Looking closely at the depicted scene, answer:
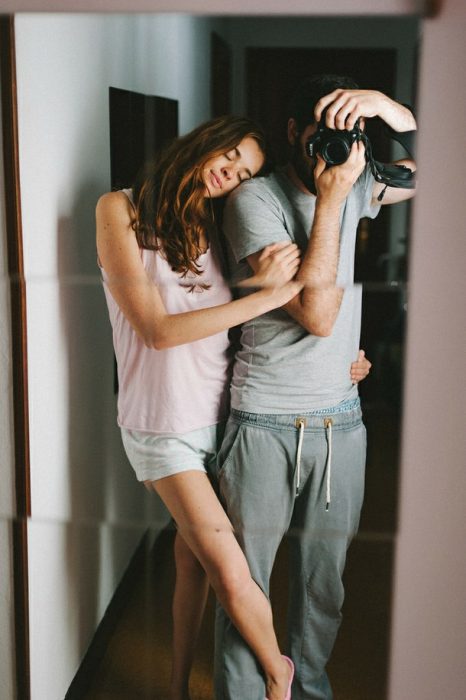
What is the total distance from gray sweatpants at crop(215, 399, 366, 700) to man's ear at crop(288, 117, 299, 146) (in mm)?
362

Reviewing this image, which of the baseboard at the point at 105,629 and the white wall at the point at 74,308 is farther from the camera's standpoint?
the baseboard at the point at 105,629

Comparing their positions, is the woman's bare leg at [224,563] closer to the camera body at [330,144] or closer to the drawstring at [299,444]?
the drawstring at [299,444]

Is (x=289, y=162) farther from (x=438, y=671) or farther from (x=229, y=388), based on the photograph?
(x=438, y=671)

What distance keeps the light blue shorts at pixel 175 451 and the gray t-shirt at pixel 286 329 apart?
64 mm


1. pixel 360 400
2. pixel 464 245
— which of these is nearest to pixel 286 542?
pixel 360 400

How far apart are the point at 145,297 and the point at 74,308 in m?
0.11

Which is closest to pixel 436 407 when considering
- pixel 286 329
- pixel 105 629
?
pixel 286 329

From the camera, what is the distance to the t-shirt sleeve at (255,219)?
95 centimetres

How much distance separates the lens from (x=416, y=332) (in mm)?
981

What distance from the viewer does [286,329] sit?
0.97m

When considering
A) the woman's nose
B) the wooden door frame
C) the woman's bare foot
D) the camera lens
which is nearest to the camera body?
the camera lens

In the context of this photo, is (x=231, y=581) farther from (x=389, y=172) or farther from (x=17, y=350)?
(x=389, y=172)

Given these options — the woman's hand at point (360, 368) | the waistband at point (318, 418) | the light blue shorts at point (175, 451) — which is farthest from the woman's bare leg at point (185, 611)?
the woman's hand at point (360, 368)

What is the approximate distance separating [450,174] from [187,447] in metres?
0.51
